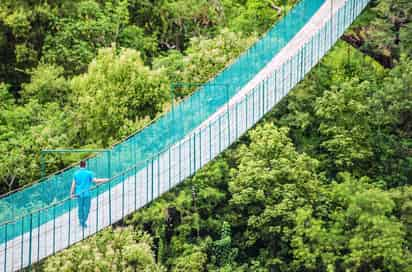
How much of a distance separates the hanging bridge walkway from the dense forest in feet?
8.63

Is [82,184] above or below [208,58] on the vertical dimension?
above

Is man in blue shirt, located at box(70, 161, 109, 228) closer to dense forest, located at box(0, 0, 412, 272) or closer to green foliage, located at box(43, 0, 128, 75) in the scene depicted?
dense forest, located at box(0, 0, 412, 272)

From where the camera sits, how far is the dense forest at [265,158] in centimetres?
2464

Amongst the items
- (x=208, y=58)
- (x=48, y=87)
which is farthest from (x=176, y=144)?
(x=48, y=87)

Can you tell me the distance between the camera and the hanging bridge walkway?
17.9m

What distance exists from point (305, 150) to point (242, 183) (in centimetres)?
261

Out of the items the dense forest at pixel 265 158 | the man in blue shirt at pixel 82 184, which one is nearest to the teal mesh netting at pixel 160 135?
the man in blue shirt at pixel 82 184

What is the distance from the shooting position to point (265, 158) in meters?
26.1

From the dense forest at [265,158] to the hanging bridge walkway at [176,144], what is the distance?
2630 mm

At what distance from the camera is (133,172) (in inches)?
766

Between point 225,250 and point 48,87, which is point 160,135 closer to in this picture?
point 225,250

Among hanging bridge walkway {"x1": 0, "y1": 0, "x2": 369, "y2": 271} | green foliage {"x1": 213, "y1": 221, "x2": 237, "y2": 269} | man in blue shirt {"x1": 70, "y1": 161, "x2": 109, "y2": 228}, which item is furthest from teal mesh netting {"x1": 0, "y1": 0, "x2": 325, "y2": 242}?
green foliage {"x1": 213, "y1": 221, "x2": 237, "y2": 269}

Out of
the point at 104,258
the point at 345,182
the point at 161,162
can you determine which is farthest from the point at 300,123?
the point at 161,162

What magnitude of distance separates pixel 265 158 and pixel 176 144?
6329mm
